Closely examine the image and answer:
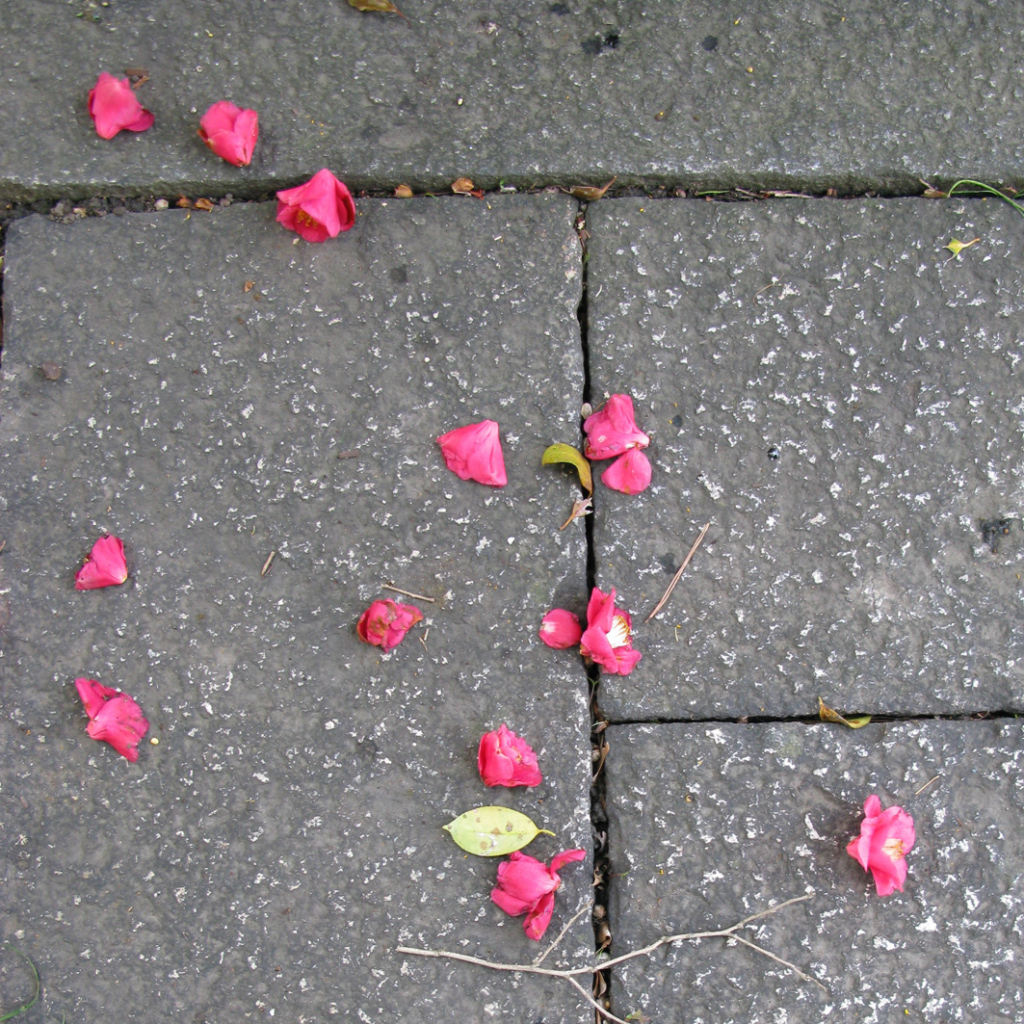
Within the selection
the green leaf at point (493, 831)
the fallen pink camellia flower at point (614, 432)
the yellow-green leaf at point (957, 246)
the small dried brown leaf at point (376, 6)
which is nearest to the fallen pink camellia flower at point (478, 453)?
the fallen pink camellia flower at point (614, 432)

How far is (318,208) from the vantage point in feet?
5.29

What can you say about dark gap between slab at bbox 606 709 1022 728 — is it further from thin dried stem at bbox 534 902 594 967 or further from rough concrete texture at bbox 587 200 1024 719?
thin dried stem at bbox 534 902 594 967

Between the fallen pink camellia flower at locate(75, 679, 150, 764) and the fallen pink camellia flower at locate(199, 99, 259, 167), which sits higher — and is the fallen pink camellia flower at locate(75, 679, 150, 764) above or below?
below

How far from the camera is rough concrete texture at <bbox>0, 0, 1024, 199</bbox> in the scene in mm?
1698

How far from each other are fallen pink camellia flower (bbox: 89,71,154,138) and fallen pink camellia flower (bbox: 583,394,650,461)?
44.1 inches

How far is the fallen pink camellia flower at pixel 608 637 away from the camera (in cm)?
150

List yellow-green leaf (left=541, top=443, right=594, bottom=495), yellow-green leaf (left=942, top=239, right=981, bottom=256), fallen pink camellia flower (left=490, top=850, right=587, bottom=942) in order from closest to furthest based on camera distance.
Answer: fallen pink camellia flower (left=490, top=850, right=587, bottom=942), yellow-green leaf (left=541, top=443, right=594, bottom=495), yellow-green leaf (left=942, top=239, right=981, bottom=256)

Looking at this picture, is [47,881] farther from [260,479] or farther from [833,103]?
[833,103]

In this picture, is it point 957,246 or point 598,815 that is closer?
point 598,815

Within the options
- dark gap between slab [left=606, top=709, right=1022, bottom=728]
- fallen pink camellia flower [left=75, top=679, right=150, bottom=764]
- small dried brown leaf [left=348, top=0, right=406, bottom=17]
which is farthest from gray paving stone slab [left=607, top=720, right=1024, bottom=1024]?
small dried brown leaf [left=348, top=0, right=406, bottom=17]

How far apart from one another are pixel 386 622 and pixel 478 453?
364 millimetres

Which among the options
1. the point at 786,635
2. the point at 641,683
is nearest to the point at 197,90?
the point at 641,683

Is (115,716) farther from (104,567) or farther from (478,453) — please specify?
(478,453)

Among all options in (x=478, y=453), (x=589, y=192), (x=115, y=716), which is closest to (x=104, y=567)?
(x=115, y=716)
